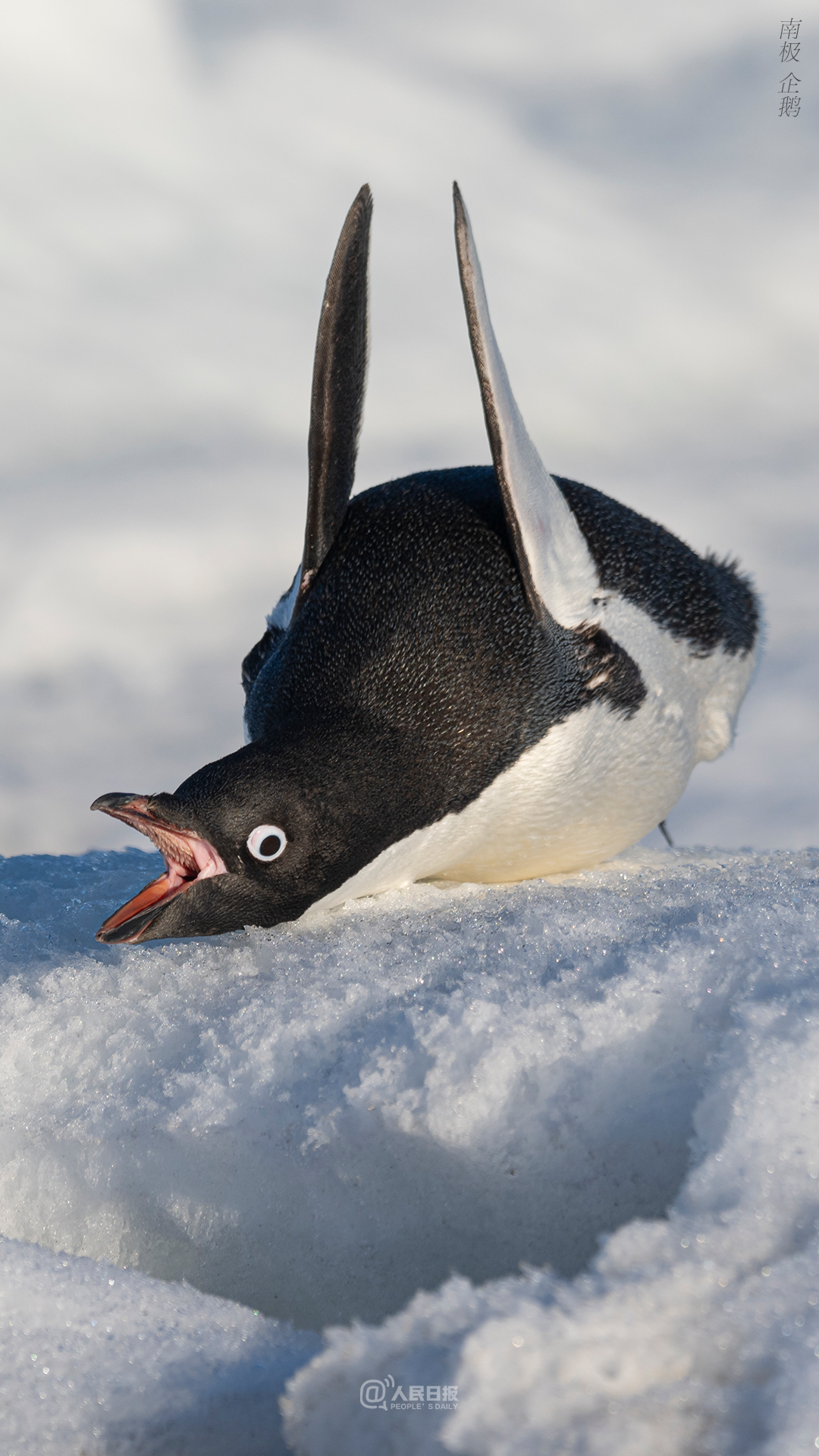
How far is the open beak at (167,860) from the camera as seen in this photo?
52.4 inches

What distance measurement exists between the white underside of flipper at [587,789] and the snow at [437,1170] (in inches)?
3.5

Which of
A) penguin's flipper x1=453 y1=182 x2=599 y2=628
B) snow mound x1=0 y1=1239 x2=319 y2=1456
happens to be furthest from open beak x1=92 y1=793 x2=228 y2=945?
penguin's flipper x1=453 y1=182 x2=599 y2=628

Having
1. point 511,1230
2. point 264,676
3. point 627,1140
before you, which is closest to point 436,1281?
point 511,1230

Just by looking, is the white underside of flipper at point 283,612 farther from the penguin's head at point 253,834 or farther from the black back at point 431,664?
the penguin's head at point 253,834

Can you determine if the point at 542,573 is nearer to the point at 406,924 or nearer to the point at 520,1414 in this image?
the point at 406,924

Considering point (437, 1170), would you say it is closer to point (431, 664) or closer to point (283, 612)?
point (431, 664)

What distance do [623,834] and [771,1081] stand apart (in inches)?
36.7

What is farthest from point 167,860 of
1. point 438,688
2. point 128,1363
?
point 128,1363

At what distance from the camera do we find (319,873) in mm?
1435

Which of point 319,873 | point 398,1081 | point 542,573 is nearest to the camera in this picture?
point 398,1081

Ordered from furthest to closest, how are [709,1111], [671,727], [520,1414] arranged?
[671,727] → [709,1111] → [520,1414]

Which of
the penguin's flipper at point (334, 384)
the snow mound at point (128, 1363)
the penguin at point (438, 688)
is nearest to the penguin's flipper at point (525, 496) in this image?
the penguin at point (438, 688)

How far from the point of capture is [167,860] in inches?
55.6

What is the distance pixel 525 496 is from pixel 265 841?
641 millimetres
